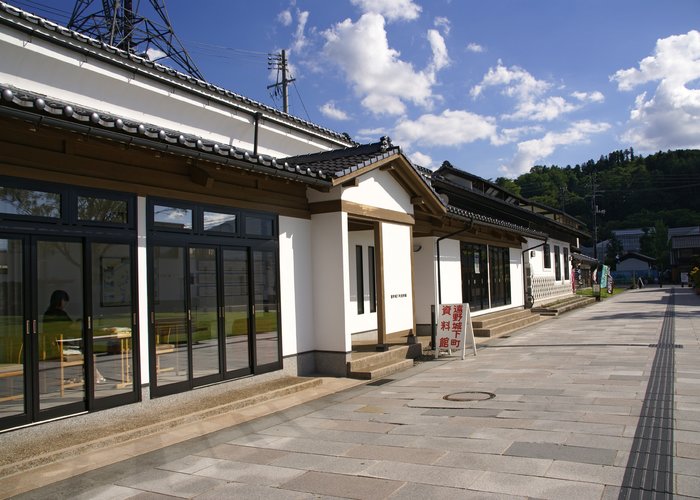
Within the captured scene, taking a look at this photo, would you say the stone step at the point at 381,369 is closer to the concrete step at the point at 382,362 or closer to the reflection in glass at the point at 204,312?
the concrete step at the point at 382,362

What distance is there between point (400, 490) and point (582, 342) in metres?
10.6

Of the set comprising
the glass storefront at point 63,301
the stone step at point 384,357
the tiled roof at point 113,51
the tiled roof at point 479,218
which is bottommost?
the stone step at point 384,357

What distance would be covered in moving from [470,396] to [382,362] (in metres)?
2.98

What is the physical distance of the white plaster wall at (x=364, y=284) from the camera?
41.7ft

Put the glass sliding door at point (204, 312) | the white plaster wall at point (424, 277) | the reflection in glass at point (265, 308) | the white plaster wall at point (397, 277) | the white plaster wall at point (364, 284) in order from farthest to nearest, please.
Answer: the white plaster wall at point (424, 277) < the white plaster wall at point (364, 284) < the white plaster wall at point (397, 277) < the reflection in glass at point (265, 308) < the glass sliding door at point (204, 312)

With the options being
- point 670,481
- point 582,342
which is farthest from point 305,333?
point 582,342

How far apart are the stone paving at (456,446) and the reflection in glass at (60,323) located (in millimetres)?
1252

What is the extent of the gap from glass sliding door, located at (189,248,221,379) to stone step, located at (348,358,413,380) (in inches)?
107

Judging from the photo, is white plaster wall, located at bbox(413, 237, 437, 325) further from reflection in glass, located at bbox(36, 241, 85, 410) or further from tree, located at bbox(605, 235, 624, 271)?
tree, located at bbox(605, 235, 624, 271)

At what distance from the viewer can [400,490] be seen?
4.39m

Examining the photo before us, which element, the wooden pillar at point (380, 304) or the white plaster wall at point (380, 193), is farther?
the wooden pillar at point (380, 304)

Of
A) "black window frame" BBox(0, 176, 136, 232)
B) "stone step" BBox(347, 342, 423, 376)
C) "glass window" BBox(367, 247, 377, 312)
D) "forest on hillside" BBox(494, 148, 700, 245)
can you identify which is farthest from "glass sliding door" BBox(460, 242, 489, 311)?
"forest on hillside" BBox(494, 148, 700, 245)

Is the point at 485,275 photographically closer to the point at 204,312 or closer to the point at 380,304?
the point at 380,304

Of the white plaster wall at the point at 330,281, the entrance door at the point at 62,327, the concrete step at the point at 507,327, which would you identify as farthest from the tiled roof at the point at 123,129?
the concrete step at the point at 507,327
